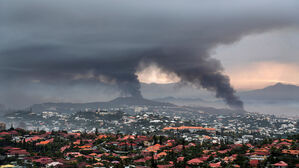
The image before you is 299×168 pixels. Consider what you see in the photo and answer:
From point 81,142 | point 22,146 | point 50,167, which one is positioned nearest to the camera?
point 50,167

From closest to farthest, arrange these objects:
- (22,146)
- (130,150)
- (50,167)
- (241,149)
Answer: (50,167)
(241,149)
(22,146)
(130,150)

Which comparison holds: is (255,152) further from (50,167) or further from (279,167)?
(50,167)

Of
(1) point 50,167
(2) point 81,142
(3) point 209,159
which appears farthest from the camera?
(2) point 81,142

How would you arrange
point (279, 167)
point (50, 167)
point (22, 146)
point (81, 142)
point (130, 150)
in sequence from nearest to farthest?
point (279, 167)
point (50, 167)
point (22, 146)
point (130, 150)
point (81, 142)

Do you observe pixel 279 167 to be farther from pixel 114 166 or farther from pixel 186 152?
pixel 114 166

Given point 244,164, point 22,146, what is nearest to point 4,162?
point 22,146

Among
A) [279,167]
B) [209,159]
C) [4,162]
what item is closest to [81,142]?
[4,162]

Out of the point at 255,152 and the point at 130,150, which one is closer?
the point at 255,152

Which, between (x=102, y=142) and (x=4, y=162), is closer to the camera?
(x=4, y=162)

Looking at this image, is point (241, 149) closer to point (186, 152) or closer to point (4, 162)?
point (186, 152)
